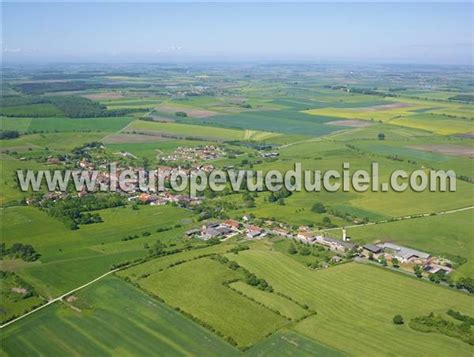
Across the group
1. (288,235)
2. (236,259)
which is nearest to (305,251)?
(288,235)

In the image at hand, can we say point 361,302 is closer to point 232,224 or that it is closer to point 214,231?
point 214,231

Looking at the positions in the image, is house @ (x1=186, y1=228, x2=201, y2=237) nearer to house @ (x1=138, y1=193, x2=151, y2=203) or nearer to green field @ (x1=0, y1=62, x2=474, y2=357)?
green field @ (x1=0, y1=62, x2=474, y2=357)

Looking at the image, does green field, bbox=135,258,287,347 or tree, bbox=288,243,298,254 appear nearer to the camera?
green field, bbox=135,258,287,347

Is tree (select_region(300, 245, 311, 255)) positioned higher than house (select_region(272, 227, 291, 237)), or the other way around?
tree (select_region(300, 245, 311, 255))

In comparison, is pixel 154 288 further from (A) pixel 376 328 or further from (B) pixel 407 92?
(B) pixel 407 92

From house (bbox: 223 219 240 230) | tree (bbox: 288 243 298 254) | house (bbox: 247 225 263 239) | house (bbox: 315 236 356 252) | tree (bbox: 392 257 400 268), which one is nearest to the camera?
tree (bbox: 392 257 400 268)

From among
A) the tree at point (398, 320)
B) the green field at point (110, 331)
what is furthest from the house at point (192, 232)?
the tree at point (398, 320)

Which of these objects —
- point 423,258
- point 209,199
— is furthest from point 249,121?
point 423,258

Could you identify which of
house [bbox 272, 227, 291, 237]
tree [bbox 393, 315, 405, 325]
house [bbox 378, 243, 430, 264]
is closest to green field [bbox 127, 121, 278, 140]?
house [bbox 272, 227, 291, 237]
